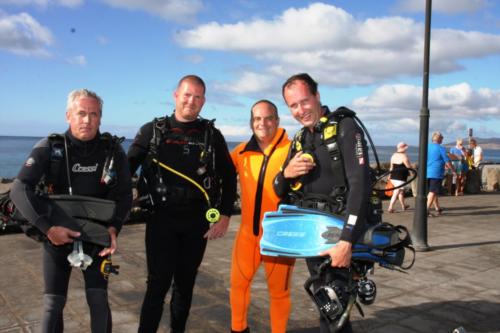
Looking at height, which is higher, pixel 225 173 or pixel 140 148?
pixel 140 148

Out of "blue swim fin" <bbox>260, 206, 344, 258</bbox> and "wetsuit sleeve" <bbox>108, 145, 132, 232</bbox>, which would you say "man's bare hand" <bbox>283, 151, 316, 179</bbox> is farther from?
"wetsuit sleeve" <bbox>108, 145, 132, 232</bbox>

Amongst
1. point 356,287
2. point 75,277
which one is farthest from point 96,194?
point 75,277

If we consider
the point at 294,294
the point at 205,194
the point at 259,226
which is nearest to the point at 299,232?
the point at 259,226

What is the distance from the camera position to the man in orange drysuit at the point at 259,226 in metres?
3.50

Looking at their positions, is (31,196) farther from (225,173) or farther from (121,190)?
(225,173)

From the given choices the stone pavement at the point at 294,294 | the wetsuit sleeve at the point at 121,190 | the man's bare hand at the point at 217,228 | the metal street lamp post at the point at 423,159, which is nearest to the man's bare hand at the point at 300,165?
the man's bare hand at the point at 217,228

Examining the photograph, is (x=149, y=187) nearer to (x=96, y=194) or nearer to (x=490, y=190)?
(x=96, y=194)

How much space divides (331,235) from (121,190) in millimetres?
1459

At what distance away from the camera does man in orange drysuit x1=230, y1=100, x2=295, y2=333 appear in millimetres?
3502

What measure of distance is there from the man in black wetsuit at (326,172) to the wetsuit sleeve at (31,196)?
1546 mm

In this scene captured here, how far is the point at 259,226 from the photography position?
3512mm

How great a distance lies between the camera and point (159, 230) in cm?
337

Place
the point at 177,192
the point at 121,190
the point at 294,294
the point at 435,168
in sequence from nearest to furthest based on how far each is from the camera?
the point at 121,190
the point at 177,192
the point at 294,294
the point at 435,168

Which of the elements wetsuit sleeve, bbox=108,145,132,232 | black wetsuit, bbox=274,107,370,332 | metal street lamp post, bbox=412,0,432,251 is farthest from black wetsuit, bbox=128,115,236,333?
metal street lamp post, bbox=412,0,432,251
